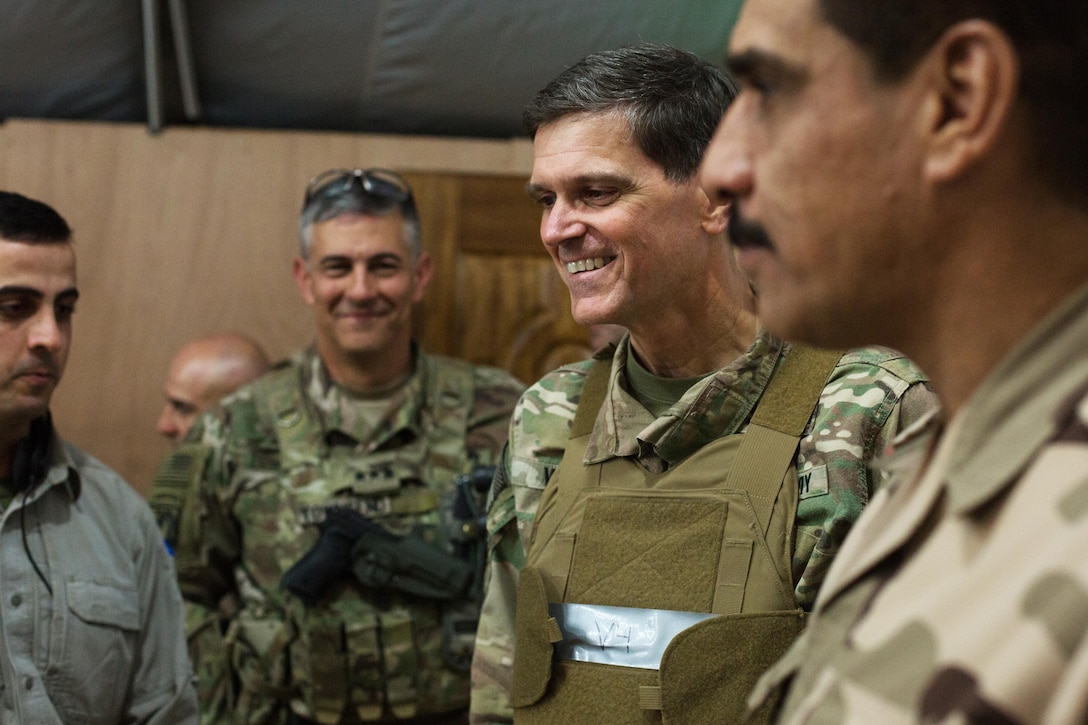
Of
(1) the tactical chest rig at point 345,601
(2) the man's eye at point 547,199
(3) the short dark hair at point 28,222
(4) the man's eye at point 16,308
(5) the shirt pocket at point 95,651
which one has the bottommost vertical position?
(1) the tactical chest rig at point 345,601

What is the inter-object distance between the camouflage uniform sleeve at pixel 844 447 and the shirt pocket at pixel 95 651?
1.34 m

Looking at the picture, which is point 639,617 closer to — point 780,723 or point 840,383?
point 840,383

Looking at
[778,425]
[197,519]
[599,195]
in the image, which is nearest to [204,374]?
[197,519]

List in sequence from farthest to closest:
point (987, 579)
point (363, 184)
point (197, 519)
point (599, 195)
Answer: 1. point (363, 184)
2. point (197, 519)
3. point (599, 195)
4. point (987, 579)

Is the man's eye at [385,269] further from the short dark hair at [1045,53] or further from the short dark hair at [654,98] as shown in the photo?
the short dark hair at [1045,53]

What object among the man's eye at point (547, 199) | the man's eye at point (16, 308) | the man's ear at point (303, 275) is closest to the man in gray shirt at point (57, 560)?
the man's eye at point (16, 308)

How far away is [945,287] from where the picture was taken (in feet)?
2.74

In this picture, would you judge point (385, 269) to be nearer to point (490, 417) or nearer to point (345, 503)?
point (490, 417)

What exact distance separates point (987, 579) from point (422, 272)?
291 centimetres

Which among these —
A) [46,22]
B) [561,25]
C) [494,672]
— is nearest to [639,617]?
[494,672]

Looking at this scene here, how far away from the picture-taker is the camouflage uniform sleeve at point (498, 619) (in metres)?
1.96

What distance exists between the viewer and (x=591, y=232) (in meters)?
1.81

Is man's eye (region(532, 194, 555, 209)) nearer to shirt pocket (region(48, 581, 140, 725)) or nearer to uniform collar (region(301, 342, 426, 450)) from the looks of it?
shirt pocket (region(48, 581, 140, 725))

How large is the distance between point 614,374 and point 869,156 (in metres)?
1.09
